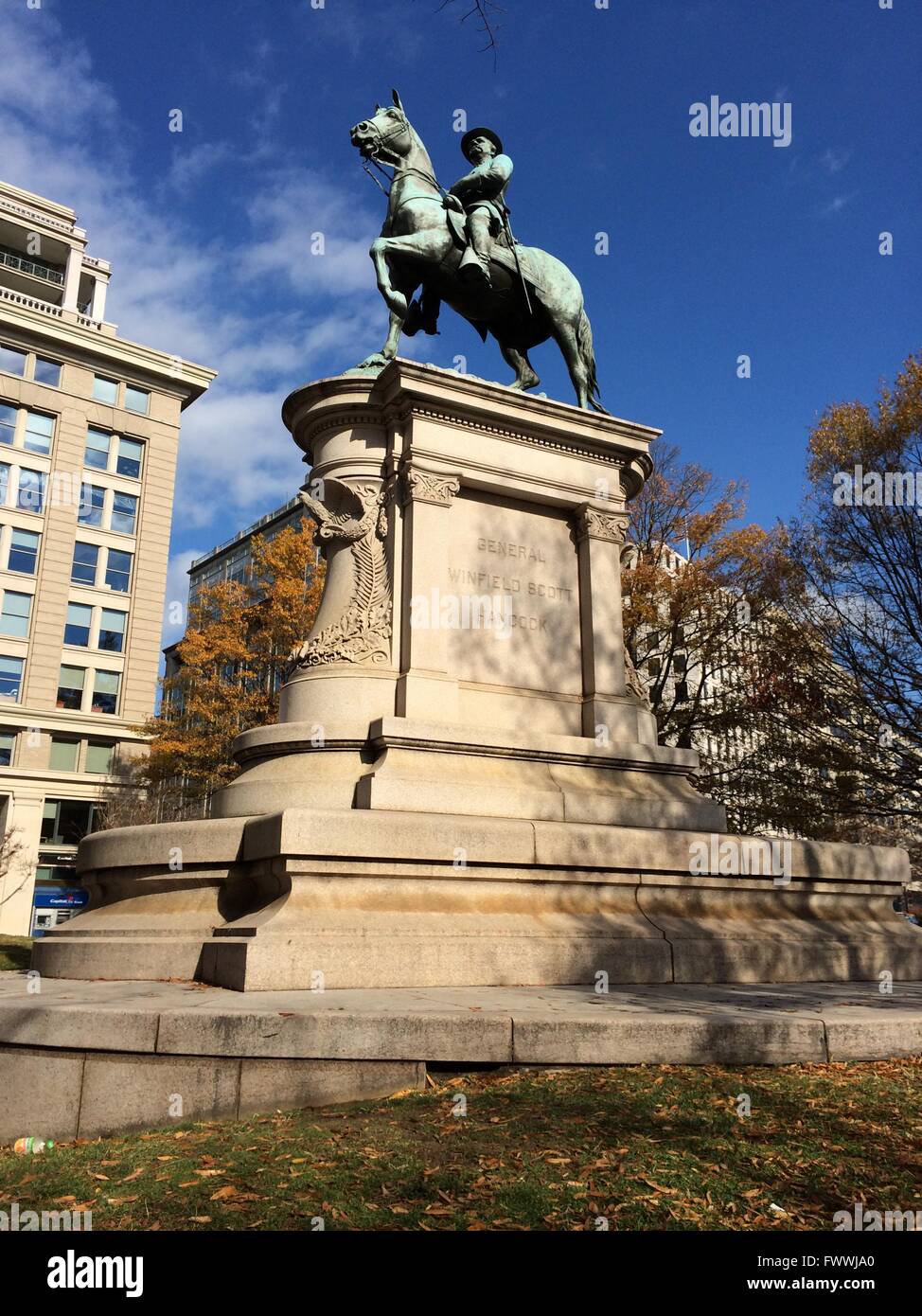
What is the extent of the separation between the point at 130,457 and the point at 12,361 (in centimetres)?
809

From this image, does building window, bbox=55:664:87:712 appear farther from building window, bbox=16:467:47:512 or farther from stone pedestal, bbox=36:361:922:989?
stone pedestal, bbox=36:361:922:989

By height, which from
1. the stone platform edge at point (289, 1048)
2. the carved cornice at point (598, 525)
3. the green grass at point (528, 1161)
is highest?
the carved cornice at point (598, 525)

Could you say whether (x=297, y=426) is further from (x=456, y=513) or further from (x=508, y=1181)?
(x=508, y=1181)

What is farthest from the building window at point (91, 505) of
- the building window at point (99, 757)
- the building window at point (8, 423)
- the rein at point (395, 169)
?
the rein at point (395, 169)

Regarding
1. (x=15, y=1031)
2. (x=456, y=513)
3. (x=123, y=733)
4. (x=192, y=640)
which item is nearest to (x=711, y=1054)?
(x=15, y=1031)

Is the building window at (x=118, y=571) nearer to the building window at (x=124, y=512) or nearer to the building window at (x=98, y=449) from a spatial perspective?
the building window at (x=124, y=512)

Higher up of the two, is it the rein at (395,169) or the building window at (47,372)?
the building window at (47,372)

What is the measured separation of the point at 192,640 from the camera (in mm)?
32438

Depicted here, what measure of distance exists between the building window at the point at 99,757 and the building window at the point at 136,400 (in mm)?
20849

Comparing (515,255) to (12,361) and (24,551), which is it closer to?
(24,551)

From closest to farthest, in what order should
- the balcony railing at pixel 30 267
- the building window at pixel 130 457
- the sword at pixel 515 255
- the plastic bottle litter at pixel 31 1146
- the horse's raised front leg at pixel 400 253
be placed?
the plastic bottle litter at pixel 31 1146 → the horse's raised front leg at pixel 400 253 → the sword at pixel 515 255 → the building window at pixel 130 457 → the balcony railing at pixel 30 267

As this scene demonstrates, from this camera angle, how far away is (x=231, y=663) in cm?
3303

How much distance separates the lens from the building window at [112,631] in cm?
5266
